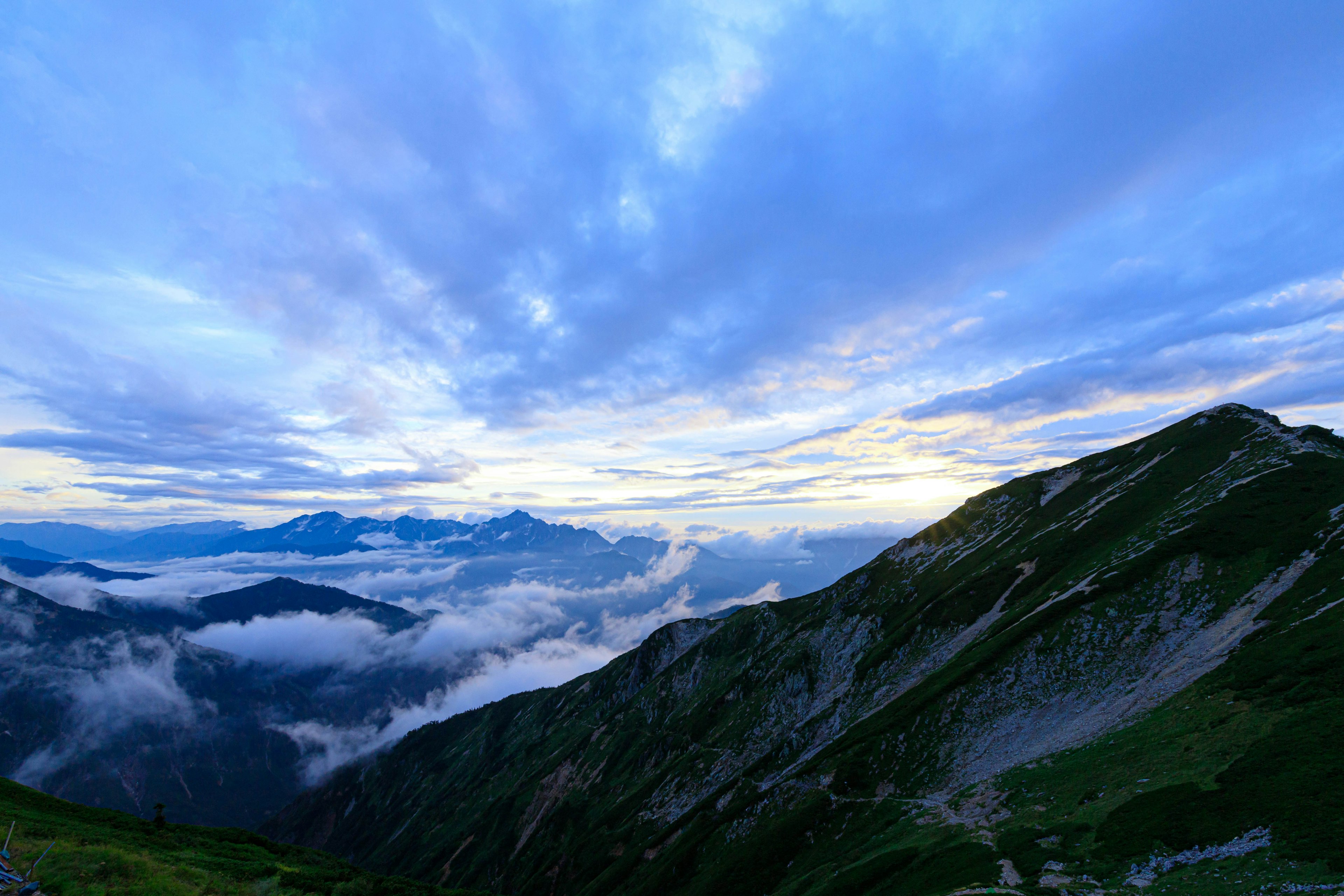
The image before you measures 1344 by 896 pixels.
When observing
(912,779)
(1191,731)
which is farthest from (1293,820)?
(912,779)

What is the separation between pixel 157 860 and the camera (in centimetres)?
3694

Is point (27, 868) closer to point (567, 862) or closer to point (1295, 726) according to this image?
point (1295, 726)

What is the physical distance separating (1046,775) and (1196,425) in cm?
13977

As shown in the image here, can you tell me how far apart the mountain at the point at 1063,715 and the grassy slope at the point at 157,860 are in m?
54.2

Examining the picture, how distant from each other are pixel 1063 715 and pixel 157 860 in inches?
4103

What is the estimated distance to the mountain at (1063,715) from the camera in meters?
41.3

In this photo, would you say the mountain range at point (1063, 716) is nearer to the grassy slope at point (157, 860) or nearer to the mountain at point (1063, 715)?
the mountain at point (1063, 715)

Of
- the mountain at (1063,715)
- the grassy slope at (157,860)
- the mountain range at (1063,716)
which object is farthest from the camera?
the mountain at (1063,715)

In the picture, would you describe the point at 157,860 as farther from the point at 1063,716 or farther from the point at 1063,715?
the point at 1063,715

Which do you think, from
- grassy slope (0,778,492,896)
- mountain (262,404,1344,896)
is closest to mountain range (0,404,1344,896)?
mountain (262,404,1344,896)

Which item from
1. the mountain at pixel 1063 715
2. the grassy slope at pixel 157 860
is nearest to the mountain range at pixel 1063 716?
the mountain at pixel 1063 715

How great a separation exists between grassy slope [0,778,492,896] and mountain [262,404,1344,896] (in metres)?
54.2

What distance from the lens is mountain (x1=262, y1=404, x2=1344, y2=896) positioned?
41312 mm

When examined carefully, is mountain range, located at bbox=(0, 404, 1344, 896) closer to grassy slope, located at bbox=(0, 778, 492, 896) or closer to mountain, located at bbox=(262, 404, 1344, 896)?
mountain, located at bbox=(262, 404, 1344, 896)
